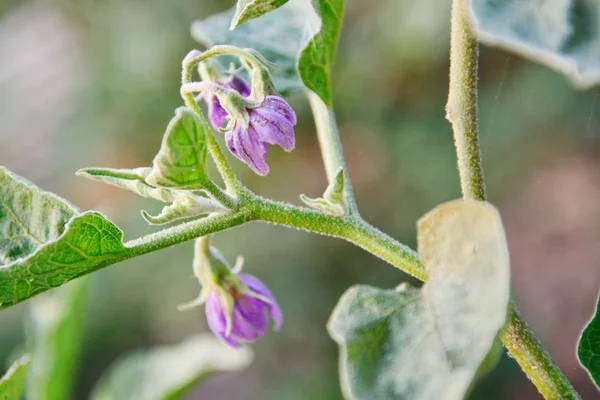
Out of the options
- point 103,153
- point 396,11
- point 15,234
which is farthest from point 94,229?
point 103,153

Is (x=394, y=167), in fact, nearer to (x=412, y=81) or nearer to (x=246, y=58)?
(x=412, y=81)

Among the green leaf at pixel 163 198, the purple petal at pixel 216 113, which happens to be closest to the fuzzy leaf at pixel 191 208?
the green leaf at pixel 163 198

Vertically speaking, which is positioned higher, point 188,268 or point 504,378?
point 188,268

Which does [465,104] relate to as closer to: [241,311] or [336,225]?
[336,225]

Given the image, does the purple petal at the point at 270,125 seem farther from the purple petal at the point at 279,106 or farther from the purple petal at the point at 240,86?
the purple petal at the point at 240,86

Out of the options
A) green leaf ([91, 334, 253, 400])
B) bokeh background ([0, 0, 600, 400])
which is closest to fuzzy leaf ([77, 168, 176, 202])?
green leaf ([91, 334, 253, 400])

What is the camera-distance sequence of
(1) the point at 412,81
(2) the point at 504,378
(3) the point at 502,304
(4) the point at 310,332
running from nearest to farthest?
(3) the point at 502,304 < (2) the point at 504,378 < (4) the point at 310,332 < (1) the point at 412,81

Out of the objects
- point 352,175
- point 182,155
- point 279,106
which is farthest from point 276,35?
point 352,175
